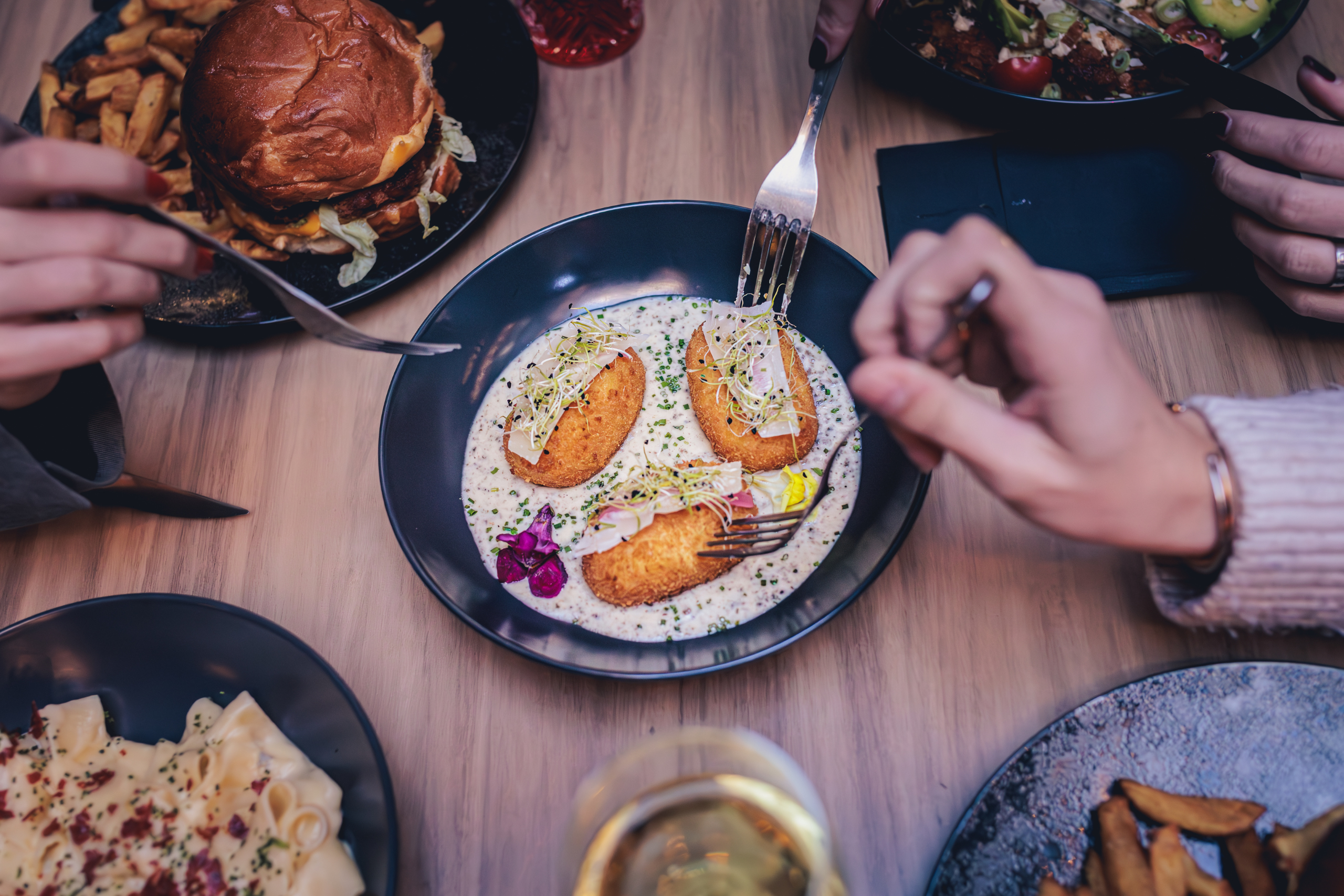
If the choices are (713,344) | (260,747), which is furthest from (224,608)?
(713,344)

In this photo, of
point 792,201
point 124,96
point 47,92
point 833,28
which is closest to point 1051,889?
point 792,201

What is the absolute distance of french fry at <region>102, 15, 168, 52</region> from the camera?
2150 mm

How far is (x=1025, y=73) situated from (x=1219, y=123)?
1.46 ft

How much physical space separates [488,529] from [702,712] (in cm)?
63

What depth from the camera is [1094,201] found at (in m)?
1.78

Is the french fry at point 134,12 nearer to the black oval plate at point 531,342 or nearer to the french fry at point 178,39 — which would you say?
the french fry at point 178,39

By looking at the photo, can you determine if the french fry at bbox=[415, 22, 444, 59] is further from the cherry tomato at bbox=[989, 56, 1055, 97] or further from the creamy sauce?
the cherry tomato at bbox=[989, 56, 1055, 97]

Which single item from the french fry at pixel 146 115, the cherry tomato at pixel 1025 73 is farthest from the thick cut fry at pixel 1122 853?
the french fry at pixel 146 115

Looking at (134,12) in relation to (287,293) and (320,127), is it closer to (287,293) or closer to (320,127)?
(320,127)

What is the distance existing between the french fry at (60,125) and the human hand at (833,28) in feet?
6.52

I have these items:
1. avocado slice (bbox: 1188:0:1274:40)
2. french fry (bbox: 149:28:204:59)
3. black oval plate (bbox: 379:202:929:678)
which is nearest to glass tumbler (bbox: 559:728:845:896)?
black oval plate (bbox: 379:202:929:678)

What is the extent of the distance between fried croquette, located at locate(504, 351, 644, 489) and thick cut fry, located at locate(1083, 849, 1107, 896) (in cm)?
120

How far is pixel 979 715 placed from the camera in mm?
1455

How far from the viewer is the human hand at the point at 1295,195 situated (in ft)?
4.68
